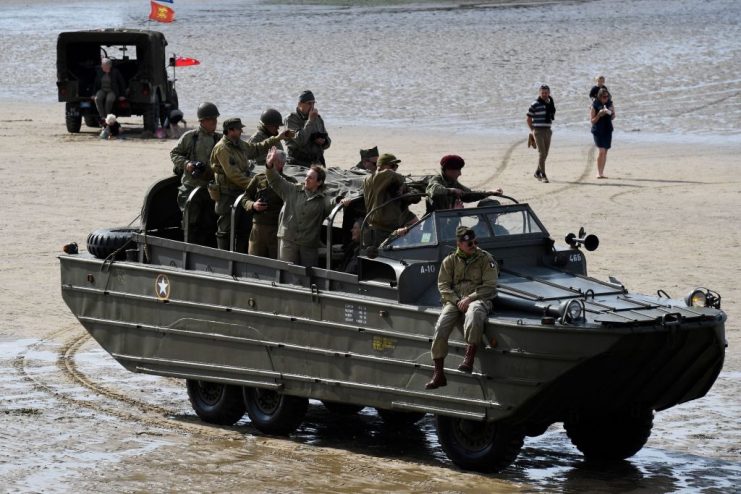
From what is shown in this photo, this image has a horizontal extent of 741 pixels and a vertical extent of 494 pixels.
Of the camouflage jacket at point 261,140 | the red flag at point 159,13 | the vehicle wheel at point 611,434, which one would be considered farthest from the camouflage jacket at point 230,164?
the red flag at point 159,13

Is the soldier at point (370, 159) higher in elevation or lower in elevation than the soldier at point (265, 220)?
higher

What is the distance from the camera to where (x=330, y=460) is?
419 inches

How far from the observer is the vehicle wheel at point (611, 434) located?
10.7 meters

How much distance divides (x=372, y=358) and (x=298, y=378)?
745 millimetres

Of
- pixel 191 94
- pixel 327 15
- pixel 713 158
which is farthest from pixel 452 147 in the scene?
pixel 327 15

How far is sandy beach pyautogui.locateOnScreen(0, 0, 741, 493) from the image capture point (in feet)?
34.6

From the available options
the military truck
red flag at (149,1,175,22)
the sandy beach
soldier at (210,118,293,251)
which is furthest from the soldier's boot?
red flag at (149,1,175,22)

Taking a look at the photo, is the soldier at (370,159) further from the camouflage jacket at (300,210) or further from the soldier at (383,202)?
the soldier at (383,202)

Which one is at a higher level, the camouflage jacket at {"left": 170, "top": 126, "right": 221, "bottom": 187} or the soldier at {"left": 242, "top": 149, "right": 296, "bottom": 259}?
the camouflage jacket at {"left": 170, "top": 126, "right": 221, "bottom": 187}

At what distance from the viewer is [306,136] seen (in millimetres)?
13156

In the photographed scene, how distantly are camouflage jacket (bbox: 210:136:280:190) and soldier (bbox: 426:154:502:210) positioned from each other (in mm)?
1476

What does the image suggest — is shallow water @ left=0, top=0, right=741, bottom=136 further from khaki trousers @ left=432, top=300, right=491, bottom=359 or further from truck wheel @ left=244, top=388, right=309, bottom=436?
khaki trousers @ left=432, top=300, right=491, bottom=359

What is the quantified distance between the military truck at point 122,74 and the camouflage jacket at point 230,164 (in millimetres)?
17157

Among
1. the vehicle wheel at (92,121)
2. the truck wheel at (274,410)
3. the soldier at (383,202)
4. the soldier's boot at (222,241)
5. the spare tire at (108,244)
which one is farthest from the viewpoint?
the vehicle wheel at (92,121)
